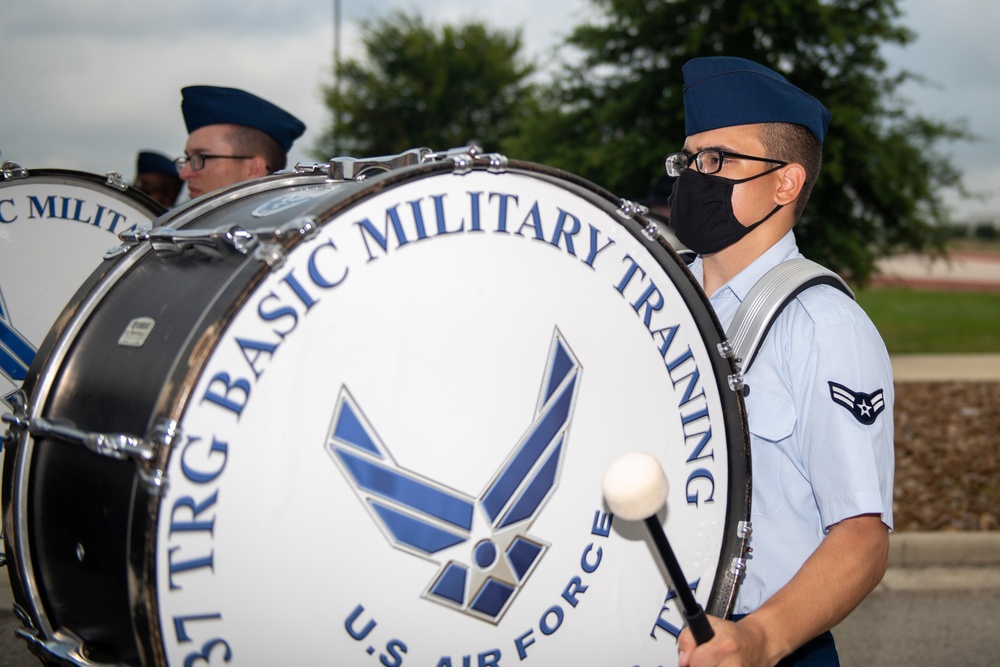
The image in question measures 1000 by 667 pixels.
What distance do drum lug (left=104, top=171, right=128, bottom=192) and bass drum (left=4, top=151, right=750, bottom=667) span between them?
130 centimetres

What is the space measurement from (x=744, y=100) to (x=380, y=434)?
104 centimetres

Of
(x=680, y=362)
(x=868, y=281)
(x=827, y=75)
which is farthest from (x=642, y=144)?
(x=680, y=362)

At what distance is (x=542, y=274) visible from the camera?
5.00 ft

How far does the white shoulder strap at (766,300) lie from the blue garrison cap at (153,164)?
5.01m

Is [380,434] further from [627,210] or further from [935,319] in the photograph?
[935,319]

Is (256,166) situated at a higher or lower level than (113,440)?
higher

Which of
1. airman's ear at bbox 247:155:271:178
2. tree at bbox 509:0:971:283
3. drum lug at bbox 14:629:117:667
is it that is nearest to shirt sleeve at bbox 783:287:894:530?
drum lug at bbox 14:629:117:667

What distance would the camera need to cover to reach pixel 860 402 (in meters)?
1.67

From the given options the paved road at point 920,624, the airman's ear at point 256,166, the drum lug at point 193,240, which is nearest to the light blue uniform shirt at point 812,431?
the drum lug at point 193,240

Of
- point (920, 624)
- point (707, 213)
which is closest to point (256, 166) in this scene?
point (707, 213)

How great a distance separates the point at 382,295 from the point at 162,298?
368 millimetres

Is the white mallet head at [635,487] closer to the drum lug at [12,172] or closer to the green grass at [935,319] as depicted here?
the drum lug at [12,172]

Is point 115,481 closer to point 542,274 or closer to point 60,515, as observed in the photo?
point 60,515

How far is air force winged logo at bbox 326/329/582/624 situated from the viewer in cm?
134
